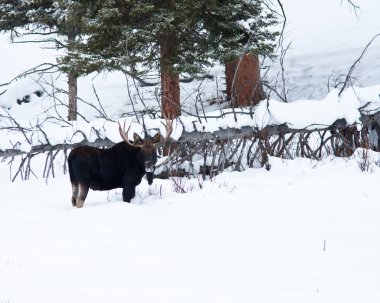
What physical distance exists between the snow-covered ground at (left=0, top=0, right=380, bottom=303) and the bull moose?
258 mm

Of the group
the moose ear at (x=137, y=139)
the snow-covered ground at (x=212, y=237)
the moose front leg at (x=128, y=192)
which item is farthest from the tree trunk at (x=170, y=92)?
the moose front leg at (x=128, y=192)

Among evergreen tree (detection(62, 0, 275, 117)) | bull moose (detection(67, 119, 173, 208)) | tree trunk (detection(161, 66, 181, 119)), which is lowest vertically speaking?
bull moose (detection(67, 119, 173, 208))

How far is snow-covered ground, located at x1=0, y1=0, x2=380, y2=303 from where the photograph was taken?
4.98m

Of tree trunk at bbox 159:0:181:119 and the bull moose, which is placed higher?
tree trunk at bbox 159:0:181:119

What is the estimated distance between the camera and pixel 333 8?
118ft

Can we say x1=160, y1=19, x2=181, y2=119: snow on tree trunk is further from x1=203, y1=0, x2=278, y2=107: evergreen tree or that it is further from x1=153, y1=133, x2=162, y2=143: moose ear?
x1=153, y1=133, x2=162, y2=143: moose ear

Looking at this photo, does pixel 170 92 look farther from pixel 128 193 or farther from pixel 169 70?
pixel 128 193

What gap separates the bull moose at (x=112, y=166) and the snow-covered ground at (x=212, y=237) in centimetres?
26

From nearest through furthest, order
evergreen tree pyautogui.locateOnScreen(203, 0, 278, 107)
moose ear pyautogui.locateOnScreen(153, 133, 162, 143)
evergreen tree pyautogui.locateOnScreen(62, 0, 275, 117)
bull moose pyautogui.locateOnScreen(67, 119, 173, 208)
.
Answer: bull moose pyautogui.locateOnScreen(67, 119, 173, 208) → moose ear pyautogui.locateOnScreen(153, 133, 162, 143) → evergreen tree pyautogui.locateOnScreen(62, 0, 275, 117) → evergreen tree pyautogui.locateOnScreen(203, 0, 278, 107)

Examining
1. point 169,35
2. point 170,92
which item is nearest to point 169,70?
point 169,35

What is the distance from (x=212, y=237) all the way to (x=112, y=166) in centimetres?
270

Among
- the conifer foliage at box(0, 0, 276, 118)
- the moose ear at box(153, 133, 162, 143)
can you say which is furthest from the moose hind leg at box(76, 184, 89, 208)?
the conifer foliage at box(0, 0, 276, 118)

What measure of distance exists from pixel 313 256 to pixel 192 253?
1111 mm

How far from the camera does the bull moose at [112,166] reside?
891 cm
